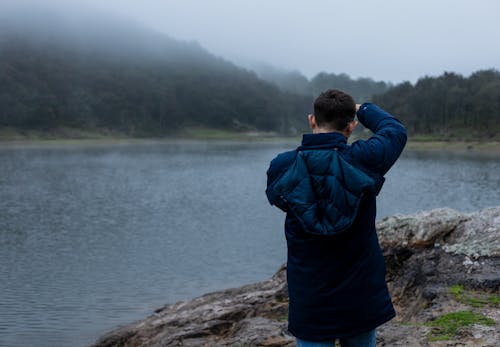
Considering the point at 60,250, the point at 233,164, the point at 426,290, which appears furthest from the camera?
the point at 233,164

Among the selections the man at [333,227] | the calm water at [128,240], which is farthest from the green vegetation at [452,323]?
the calm water at [128,240]

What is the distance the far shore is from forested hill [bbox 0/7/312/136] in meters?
5.96

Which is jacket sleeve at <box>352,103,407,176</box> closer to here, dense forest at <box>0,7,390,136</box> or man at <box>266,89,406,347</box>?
man at <box>266,89,406,347</box>

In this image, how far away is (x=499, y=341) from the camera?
5.39 metres

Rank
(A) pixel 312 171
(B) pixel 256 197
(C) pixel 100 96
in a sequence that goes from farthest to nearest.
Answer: (C) pixel 100 96 → (B) pixel 256 197 → (A) pixel 312 171

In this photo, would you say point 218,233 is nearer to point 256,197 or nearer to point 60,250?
point 60,250

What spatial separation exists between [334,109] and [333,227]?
0.71 meters

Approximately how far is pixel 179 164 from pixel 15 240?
40.7m

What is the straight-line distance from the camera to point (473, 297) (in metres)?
6.88

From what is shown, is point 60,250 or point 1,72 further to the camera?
point 1,72

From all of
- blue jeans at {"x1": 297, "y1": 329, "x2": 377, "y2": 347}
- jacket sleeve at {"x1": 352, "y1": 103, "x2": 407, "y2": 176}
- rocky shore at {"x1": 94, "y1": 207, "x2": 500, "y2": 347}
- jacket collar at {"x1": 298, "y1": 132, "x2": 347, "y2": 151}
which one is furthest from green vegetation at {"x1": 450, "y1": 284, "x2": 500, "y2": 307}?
jacket collar at {"x1": 298, "y1": 132, "x2": 347, "y2": 151}

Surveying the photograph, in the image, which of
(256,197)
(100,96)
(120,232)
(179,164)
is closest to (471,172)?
(256,197)

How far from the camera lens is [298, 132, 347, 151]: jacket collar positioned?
11.0 feet

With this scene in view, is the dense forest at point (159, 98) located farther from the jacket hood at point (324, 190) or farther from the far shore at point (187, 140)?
the jacket hood at point (324, 190)
